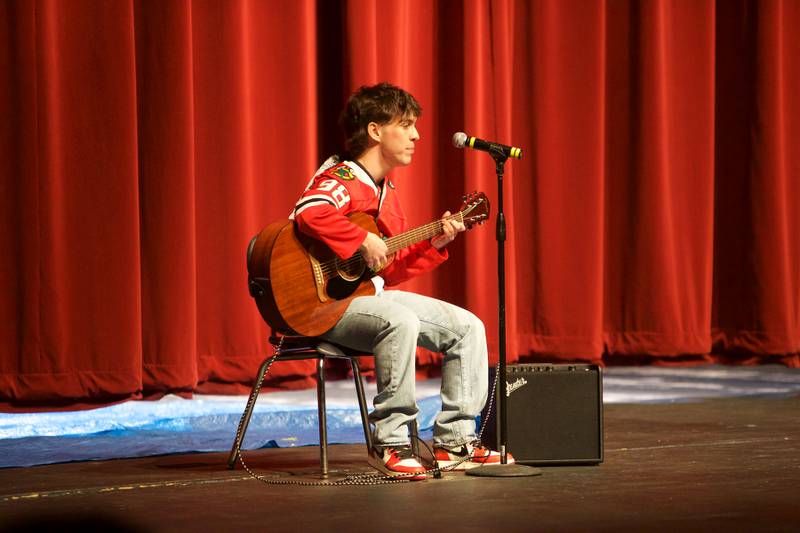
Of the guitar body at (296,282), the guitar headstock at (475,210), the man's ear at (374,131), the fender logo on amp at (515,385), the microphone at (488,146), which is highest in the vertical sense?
the man's ear at (374,131)

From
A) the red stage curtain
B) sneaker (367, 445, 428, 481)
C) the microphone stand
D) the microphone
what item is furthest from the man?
the red stage curtain

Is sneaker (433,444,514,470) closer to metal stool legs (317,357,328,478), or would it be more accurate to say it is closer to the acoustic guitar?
metal stool legs (317,357,328,478)

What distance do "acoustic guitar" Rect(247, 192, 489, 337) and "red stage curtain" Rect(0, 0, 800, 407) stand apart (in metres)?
1.23

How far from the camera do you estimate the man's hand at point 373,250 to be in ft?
8.96

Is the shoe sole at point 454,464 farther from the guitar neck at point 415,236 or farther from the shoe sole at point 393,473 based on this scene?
the guitar neck at point 415,236

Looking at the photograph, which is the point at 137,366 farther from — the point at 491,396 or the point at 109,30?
the point at 491,396

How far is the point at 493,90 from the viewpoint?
4.54 metres

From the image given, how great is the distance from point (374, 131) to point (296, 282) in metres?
0.52

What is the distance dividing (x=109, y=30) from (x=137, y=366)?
1.18 metres

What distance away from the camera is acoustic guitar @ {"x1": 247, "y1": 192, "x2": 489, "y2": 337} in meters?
2.68

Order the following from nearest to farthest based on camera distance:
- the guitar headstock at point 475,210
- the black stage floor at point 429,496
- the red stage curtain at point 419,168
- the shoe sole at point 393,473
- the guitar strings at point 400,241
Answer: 1. the black stage floor at point 429,496
2. the shoe sole at point 393,473
3. the guitar strings at point 400,241
4. the guitar headstock at point 475,210
5. the red stage curtain at point 419,168

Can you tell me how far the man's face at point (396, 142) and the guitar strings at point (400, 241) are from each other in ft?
0.69

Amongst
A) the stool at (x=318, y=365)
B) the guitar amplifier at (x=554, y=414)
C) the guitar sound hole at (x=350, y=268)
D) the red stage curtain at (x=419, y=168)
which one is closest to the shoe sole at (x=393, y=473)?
the stool at (x=318, y=365)

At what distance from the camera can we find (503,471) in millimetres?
2672
